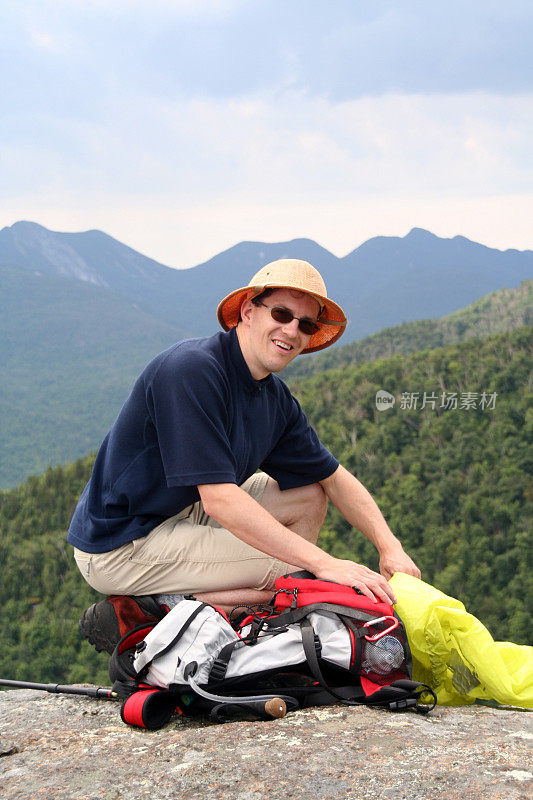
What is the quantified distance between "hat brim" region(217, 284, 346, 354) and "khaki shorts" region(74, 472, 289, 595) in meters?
1.04

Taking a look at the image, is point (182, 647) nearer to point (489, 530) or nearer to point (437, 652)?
point (437, 652)

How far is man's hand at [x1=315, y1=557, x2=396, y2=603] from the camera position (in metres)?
3.06

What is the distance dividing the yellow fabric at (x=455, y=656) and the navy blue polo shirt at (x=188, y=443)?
3.05 ft

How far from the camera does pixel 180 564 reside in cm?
354

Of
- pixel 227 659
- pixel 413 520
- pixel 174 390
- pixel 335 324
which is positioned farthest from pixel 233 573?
pixel 413 520

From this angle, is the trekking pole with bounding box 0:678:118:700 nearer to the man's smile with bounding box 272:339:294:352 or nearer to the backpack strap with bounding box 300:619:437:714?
the backpack strap with bounding box 300:619:437:714

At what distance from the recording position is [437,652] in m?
3.07

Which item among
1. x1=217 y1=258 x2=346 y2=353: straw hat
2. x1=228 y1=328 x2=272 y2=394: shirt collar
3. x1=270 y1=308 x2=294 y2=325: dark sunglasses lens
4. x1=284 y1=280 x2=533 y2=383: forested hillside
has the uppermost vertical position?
x1=284 y1=280 x2=533 y2=383: forested hillside

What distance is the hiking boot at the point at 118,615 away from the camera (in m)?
3.53

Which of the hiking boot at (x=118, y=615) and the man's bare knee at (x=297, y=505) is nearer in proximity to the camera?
the hiking boot at (x=118, y=615)

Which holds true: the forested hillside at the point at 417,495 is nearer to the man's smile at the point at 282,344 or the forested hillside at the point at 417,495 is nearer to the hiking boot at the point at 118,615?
the hiking boot at the point at 118,615

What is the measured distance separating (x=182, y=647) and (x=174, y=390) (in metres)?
1.02

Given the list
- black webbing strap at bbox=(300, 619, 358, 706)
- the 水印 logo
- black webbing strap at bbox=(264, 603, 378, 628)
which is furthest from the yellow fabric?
the 水印 logo

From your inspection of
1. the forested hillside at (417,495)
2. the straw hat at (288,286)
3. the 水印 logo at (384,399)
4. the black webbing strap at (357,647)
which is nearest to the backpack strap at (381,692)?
the black webbing strap at (357,647)
